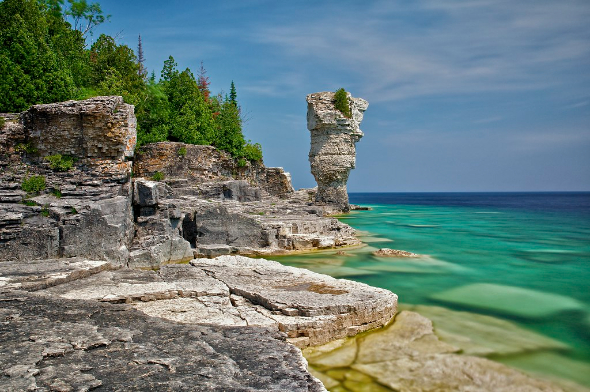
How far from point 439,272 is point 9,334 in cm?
885

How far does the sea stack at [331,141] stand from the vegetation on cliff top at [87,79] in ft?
13.5

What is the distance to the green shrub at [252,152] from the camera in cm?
2282

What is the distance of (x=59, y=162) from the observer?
895 cm

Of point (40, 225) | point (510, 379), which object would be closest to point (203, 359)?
point (510, 379)

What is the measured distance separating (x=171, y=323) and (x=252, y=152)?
2026cm

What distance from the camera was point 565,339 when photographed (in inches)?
222


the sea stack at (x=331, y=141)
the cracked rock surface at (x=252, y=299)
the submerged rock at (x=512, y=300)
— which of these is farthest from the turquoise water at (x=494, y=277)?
the sea stack at (x=331, y=141)

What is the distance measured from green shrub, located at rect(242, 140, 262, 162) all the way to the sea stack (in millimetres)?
3916

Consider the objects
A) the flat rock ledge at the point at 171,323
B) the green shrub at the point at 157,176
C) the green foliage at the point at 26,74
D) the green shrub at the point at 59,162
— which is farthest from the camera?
the green shrub at the point at 157,176

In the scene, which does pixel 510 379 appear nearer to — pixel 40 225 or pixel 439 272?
pixel 439 272

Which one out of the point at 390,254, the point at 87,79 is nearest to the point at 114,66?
the point at 87,79

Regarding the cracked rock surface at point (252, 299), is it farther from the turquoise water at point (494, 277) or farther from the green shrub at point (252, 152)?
the green shrub at point (252, 152)

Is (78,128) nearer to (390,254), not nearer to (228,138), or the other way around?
(390,254)

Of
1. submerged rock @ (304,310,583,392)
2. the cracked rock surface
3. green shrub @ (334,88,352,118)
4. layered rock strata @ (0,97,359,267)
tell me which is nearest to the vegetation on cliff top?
layered rock strata @ (0,97,359,267)
